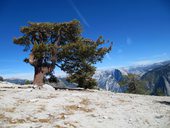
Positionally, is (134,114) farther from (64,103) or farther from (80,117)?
(64,103)

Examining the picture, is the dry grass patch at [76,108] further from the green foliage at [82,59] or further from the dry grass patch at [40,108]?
the green foliage at [82,59]

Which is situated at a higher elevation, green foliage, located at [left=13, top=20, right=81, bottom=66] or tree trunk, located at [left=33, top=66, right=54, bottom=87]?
green foliage, located at [left=13, top=20, right=81, bottom=66]

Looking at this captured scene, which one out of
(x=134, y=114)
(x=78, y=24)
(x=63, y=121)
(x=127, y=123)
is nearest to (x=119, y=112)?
(x=134, y=114)

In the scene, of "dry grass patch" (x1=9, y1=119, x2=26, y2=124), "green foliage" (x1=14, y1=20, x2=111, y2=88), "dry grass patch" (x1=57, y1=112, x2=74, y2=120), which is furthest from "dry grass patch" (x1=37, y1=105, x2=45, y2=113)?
"green foliage" (x1=14, y1=20, x2=111, y2=88)

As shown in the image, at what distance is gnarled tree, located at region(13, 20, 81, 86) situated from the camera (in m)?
36.2

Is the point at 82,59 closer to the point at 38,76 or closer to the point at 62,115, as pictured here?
the point at 38,76

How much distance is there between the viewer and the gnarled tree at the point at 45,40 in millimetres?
36156

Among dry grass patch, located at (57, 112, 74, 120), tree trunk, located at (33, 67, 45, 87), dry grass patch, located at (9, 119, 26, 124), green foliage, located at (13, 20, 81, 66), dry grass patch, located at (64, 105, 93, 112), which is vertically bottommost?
dry grass patch, located at (9, 119, 26, 124)

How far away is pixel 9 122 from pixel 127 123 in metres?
6.45

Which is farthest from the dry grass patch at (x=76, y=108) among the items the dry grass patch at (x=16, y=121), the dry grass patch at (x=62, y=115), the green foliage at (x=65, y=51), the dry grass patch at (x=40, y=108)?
the green foliage at (x=65, y=51)

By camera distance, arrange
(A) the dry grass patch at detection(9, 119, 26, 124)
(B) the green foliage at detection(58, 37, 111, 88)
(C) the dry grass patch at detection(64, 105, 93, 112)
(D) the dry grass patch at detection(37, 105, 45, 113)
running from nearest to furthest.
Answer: (A) the dry grass patch at detection(9, 119, 26, 124)
(D) the dry grass patch at detection(37, 105, 45, 113)
(C) the dry grass patch at detection(64, 105, 93, 112)
(B) the green foliage at detection(58, 37, 111, 88)

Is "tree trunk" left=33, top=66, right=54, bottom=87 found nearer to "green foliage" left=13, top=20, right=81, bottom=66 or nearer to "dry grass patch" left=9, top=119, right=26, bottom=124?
"green foliage" left=13, top=20, right=81, bottom=66

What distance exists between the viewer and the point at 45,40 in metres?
40.5

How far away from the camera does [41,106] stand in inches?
640
